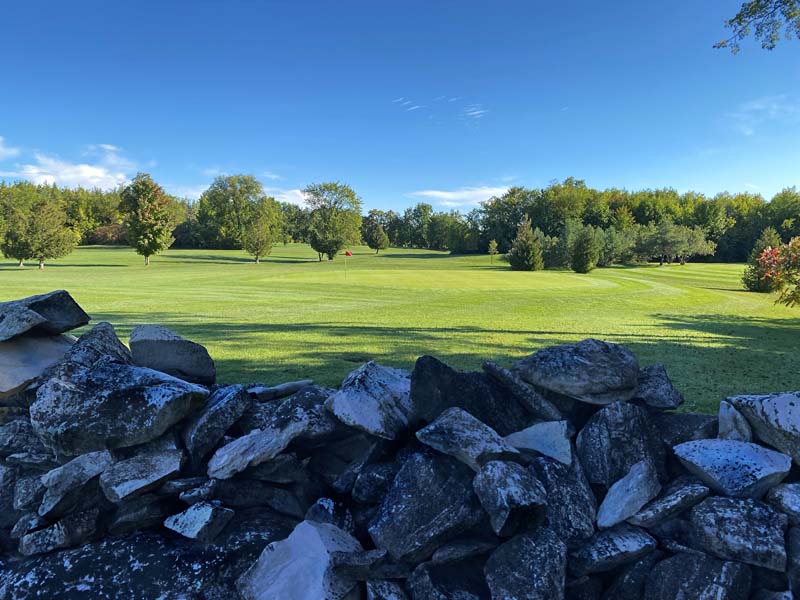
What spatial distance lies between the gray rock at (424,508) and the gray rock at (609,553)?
591 mm

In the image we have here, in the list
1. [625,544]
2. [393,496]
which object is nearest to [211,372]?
[393,496]

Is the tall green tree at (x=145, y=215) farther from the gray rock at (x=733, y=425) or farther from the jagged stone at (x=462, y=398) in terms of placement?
the gray rock at (x=733, y=425)

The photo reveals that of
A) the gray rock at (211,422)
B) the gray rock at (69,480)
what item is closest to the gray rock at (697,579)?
the gray rock at (211,422)

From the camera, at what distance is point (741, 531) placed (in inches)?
94.3

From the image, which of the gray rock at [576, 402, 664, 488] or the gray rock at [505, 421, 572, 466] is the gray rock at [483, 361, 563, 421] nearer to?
the gray rock at [505, 421, 572, 466]

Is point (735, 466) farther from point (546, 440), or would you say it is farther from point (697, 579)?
point (546, 440)

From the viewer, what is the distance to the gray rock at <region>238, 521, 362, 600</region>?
2441 mm

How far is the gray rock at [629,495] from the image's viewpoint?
2717mm

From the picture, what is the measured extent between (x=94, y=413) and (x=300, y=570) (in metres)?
1.72

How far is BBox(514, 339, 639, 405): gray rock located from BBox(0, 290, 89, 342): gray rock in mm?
3975

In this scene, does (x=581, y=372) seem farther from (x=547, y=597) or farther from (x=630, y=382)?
(x=547, y=597)

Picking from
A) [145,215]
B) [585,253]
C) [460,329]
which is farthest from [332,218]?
[460,329]

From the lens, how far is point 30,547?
2783 mm

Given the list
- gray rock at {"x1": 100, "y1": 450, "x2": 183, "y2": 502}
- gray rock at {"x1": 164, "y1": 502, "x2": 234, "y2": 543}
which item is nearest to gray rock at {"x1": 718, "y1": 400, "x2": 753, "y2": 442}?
gray rock at {"x1": 164, "y1": 502, "x2": 234, "y2": 543}
